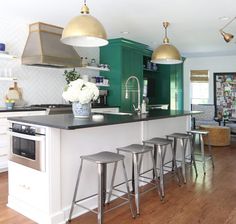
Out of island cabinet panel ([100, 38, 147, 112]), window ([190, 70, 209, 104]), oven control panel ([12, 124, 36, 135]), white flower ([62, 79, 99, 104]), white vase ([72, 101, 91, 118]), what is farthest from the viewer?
window ([190, 70, 209, 104])

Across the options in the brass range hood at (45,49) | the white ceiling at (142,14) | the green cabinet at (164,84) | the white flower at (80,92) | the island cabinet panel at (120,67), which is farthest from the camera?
the green cabinet at (164,84)

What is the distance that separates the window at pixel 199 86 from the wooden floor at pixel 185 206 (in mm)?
5312

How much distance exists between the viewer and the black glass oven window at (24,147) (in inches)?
102

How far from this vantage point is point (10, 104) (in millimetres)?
4477

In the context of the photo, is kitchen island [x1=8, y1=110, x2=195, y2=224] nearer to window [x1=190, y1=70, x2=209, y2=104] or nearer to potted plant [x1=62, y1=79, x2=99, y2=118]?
potted plant [x1=62, y1=79, x2=99, y2=118]

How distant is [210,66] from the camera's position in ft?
29.0

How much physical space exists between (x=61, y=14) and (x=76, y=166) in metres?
2.78

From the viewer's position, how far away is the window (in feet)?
29.5

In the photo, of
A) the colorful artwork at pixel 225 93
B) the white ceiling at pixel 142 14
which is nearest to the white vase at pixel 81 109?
the white ceiling at pixel 142 14

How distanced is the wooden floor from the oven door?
1.84ft

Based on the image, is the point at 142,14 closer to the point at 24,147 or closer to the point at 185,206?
the point at 24,147

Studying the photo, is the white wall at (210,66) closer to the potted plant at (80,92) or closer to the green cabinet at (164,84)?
the green cabinet at (164,84)

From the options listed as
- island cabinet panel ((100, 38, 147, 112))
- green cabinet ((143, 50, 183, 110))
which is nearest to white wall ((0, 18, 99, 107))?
island cabinet panel ((100, 38, 147, 112))

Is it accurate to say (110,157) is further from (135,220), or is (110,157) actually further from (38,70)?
(38,70)
